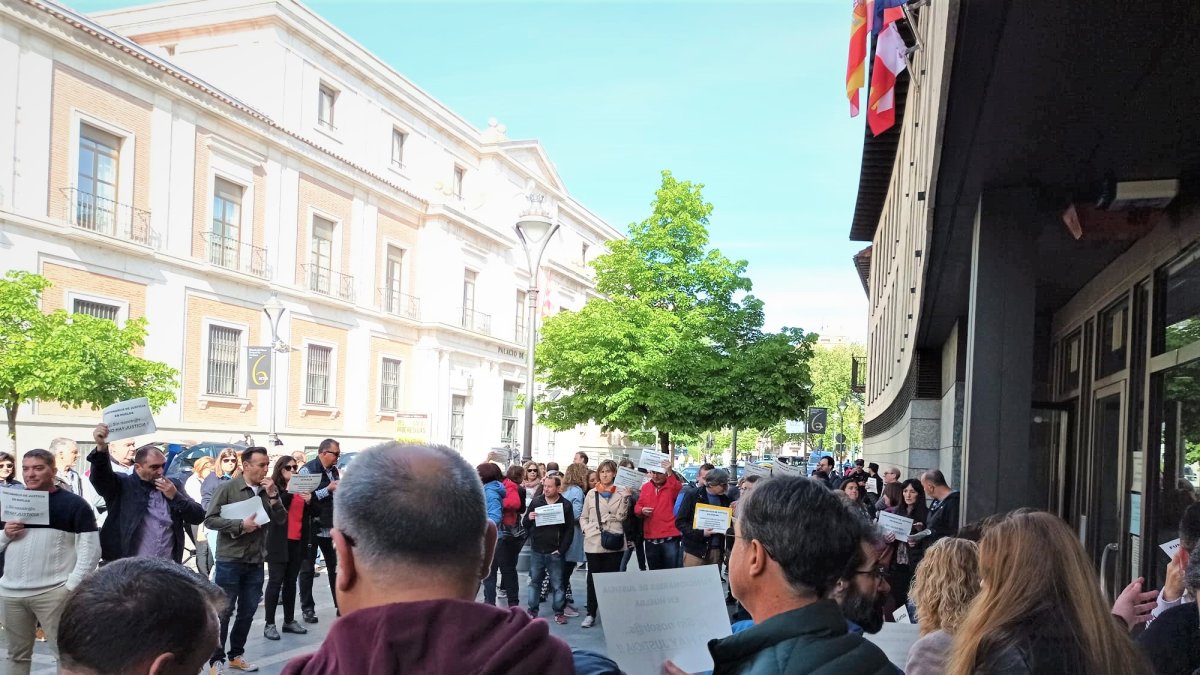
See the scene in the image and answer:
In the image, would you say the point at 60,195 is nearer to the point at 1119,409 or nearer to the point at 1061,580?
the point at 1119,409

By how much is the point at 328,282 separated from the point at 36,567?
3179 centimetres

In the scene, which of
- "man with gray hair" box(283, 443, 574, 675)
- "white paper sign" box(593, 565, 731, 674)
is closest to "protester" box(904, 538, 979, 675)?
"white paper sign" box(593, 565, 731, 674)

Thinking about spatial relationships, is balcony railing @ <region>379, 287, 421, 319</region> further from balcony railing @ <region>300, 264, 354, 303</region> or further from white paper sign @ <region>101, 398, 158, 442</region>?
white paper sign @ <region>101, 398, 158, 442</region>

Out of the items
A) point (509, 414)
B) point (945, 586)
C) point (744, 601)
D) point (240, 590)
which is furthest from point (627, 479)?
point (509, 414)

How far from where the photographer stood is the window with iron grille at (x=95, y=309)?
2668 centimetres

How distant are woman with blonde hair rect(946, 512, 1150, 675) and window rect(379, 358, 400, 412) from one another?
39.6 m

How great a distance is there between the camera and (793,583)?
8.11 ft

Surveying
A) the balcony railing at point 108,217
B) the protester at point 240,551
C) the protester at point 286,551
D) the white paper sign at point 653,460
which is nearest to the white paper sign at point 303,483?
the protester at point 286,551

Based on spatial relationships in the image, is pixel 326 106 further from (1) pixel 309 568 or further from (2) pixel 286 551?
(2) pixel 286 551

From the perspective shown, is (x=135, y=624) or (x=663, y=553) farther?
(x=663, y=553)

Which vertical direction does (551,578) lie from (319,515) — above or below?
below

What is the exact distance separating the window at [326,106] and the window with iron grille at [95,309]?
1291 cm

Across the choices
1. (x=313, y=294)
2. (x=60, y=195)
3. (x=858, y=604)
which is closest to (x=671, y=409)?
(x=313, y=294)

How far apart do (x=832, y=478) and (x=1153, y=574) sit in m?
12.8
